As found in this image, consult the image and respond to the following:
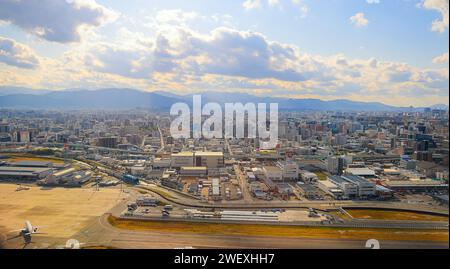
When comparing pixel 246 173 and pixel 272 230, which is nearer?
pixel 272 230

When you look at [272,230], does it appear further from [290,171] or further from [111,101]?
[111,101]

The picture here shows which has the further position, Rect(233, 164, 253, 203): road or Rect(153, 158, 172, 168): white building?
Rect(153, 158, 172, 168): white building

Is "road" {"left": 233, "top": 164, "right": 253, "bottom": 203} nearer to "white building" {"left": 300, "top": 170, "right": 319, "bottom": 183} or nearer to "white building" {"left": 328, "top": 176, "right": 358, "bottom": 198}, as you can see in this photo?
"white building" {"left": 300, "top": 170, "right": 319, "bottom": 183}

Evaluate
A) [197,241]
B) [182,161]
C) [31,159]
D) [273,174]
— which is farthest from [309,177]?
[31,159]

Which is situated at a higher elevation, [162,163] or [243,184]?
[162,163]

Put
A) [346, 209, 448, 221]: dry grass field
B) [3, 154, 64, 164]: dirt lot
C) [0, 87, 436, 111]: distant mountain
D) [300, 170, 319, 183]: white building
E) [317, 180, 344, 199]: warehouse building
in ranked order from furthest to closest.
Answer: [0, 87, 436, 111]: distant mountain, [3, 154, 64, 164]: dirt lot, [300, 170, 319, 183]: white building, [317, 180, 344, 199]: warehouse building, [346, 209, 448, 221]: dry grass field

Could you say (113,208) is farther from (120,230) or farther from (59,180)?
(59,180)

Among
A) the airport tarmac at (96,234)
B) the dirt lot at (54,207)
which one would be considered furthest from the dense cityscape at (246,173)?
the airport tarmac at (96,234)

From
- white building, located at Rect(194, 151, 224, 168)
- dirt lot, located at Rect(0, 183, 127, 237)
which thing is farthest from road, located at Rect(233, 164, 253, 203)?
dirt lot, located at Rect(0, 183, 127, 237)

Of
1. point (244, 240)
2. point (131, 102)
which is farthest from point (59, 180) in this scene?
point (131, 102)
